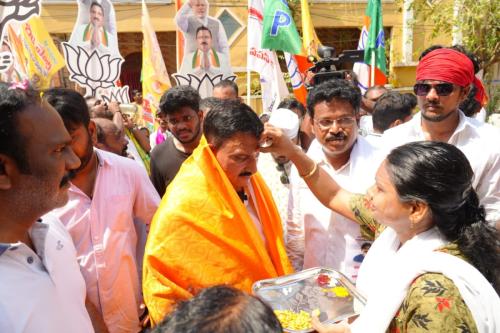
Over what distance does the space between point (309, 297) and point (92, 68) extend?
4494 mm

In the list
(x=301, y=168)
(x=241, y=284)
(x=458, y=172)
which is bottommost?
(x=241, y=284)

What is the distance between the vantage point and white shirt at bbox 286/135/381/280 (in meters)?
2.28

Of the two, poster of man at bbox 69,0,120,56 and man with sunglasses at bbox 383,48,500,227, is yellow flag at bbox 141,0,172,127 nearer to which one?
poster of man at bbox 69,0,120,56

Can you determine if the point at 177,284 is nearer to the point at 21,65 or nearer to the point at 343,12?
the point at 21,65

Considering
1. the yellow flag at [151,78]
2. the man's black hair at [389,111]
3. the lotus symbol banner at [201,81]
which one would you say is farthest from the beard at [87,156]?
the yellow flag at [151,78]

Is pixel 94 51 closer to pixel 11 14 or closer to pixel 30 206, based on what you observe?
pixel 11 14

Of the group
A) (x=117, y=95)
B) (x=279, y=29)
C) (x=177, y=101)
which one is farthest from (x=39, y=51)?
(x=279, y=29)

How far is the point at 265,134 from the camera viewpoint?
6.89 feet

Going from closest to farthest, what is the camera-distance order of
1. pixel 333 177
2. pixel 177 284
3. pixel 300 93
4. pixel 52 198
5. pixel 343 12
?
pixel 52 198
pixel 177 284
pixel 333 177
pixel 300 93
pixel 343 12

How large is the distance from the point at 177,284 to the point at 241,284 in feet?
0.96

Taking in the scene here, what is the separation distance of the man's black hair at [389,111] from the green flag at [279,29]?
6.14 feet

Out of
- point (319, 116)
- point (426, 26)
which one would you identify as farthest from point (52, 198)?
point (426, 26)

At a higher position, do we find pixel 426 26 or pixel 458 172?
pixel 426 26

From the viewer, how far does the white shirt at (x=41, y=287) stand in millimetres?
1199
